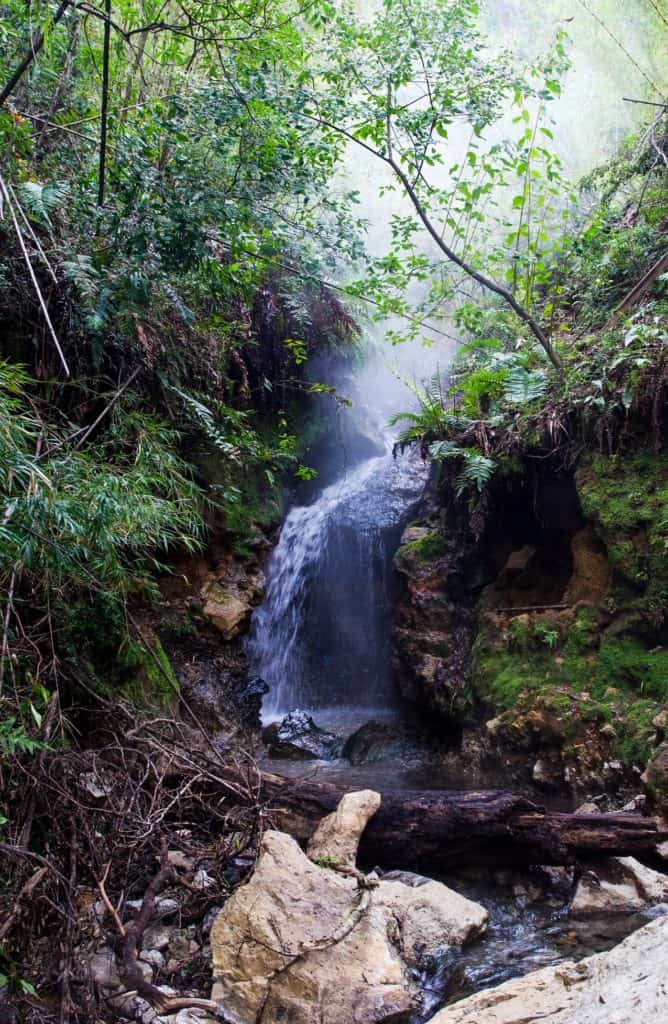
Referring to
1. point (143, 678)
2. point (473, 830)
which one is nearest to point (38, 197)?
point (143, 678)

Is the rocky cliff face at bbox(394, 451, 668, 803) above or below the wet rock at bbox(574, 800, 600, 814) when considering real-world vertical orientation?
above

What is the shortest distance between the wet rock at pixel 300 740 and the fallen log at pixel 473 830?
263cm

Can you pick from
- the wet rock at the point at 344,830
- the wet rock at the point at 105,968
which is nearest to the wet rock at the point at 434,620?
the wet rock at the point at 344,830

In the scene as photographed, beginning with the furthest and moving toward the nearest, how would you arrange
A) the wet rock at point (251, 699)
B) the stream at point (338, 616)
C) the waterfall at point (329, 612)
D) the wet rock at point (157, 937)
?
the waterfall at point (329, 612)
the stream at point (338, 616)
the wet rock at point (251, 699)
the wet rock at point (157, 937)

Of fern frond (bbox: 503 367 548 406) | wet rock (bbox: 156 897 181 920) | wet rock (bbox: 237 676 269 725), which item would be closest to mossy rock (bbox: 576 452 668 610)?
fern frond (bbox: 503 367 548 406)

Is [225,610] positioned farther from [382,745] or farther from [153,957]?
[153,957]

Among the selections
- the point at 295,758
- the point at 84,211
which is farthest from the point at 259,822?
the point at 84,211

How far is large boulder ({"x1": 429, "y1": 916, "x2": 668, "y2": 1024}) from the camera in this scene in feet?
4.99

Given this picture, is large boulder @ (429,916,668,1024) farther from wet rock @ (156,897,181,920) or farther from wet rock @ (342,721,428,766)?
wet rock @ (342,721,428,766)

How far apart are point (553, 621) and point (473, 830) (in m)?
2.33

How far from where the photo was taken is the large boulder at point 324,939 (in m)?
2.45

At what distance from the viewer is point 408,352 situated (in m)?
13.8

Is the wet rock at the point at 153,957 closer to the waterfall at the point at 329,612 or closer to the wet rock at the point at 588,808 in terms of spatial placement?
the wet rock at the point at 588,808

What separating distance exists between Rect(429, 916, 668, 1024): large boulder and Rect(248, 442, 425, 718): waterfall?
5533 millimetres
